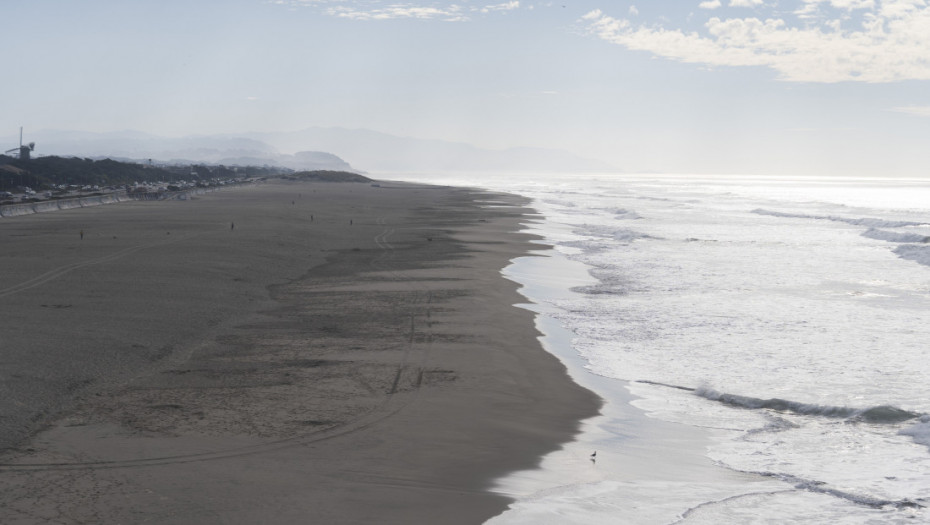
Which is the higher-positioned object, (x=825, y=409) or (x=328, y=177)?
(x=328, y=177)

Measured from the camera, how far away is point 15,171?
9256 cm

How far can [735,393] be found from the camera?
1338 centimetres

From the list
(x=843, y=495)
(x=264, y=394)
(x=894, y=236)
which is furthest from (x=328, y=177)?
(x=843, y=495)

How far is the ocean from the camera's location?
898 centimetres

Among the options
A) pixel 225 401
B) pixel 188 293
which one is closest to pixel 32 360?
pixel 225 401

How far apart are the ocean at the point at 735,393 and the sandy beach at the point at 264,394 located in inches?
34.6

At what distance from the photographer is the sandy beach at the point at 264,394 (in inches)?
332

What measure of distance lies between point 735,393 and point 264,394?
24.6 feet

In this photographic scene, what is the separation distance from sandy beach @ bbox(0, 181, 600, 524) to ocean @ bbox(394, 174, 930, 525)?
879mm

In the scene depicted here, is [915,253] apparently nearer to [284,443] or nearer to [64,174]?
[284,443]

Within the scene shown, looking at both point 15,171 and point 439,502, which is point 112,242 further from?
point 15,171

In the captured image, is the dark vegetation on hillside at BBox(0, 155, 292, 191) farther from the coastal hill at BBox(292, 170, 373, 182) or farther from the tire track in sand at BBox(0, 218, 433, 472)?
the tire track in sand at BBox(0, 218, 433, 472)

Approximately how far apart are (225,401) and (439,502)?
15.3 ft

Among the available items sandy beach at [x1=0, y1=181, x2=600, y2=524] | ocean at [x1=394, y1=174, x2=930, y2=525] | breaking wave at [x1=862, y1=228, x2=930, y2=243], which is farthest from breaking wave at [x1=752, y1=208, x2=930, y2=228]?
sandy beach at [x1=0, y1=181, x2=600, y2=524]
